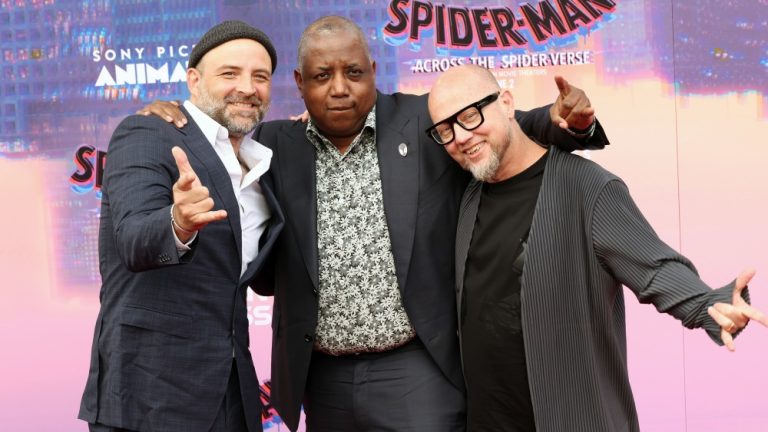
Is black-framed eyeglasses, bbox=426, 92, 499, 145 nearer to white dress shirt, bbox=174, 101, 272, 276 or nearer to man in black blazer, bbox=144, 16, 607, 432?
man in black blazer, bbox=144, 16, 607, 432

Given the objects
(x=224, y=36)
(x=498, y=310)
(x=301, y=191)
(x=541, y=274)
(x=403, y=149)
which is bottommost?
(x=498, y=310)

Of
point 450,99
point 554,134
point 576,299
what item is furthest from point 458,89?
point 576,299

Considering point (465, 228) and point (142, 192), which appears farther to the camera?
point (465, 228)

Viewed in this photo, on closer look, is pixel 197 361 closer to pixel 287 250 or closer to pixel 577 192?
pixel 287 250

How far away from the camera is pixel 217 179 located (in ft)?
7.33

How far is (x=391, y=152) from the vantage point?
8.53 feet

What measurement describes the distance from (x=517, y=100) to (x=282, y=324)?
5.73ft

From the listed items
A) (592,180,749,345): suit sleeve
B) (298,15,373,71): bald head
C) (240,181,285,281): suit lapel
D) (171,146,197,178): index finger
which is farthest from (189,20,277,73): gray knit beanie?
(592,180,749,345): suit sleeve

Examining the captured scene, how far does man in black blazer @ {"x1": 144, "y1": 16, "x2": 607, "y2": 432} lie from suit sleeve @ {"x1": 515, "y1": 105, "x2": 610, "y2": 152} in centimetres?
1

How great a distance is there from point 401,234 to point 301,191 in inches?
14.1

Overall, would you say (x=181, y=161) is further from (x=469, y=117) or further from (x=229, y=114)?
(x=469, y=117)

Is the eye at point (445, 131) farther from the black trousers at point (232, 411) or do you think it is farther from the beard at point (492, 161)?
the black trousers at point (232, 411)

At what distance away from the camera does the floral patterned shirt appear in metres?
2.52

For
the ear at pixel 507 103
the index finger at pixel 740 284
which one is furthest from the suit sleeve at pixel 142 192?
the index finger at pixel 740 284
